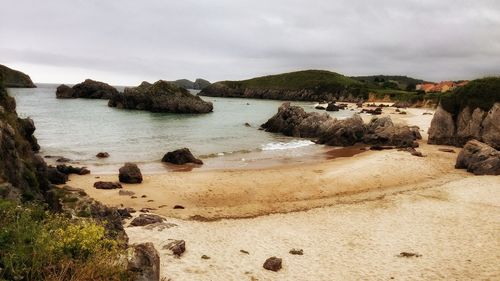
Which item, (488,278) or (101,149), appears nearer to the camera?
(488,278)

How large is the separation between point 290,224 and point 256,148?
2831 centimetres

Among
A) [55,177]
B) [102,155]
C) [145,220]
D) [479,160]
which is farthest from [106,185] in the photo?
[479,160]

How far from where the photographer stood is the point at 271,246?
1905 cm

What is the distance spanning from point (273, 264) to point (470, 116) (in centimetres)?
3620

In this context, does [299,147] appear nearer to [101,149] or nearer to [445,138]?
[445,138]

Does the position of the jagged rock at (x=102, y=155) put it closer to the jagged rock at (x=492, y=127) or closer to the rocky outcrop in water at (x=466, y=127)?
the rocky outcrop in water at (x=466, y=127)

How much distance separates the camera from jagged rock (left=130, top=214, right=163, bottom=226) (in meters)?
20.8

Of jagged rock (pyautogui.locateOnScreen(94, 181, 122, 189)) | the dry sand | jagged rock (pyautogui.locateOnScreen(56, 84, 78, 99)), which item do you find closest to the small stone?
the dry sand

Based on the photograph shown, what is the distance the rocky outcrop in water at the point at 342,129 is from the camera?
48375mm

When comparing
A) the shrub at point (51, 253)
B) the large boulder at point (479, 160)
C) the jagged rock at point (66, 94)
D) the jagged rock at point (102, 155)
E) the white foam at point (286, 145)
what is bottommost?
the jagged rock at point (102, 155)

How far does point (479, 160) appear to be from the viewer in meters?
33.5

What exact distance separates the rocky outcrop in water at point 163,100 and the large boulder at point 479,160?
77.3 m

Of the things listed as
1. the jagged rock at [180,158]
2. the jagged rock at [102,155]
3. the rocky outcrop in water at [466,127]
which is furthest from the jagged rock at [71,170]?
the rocky outcrop in water at [466,127]

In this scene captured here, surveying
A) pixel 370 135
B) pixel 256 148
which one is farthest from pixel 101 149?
pixel 370 135
